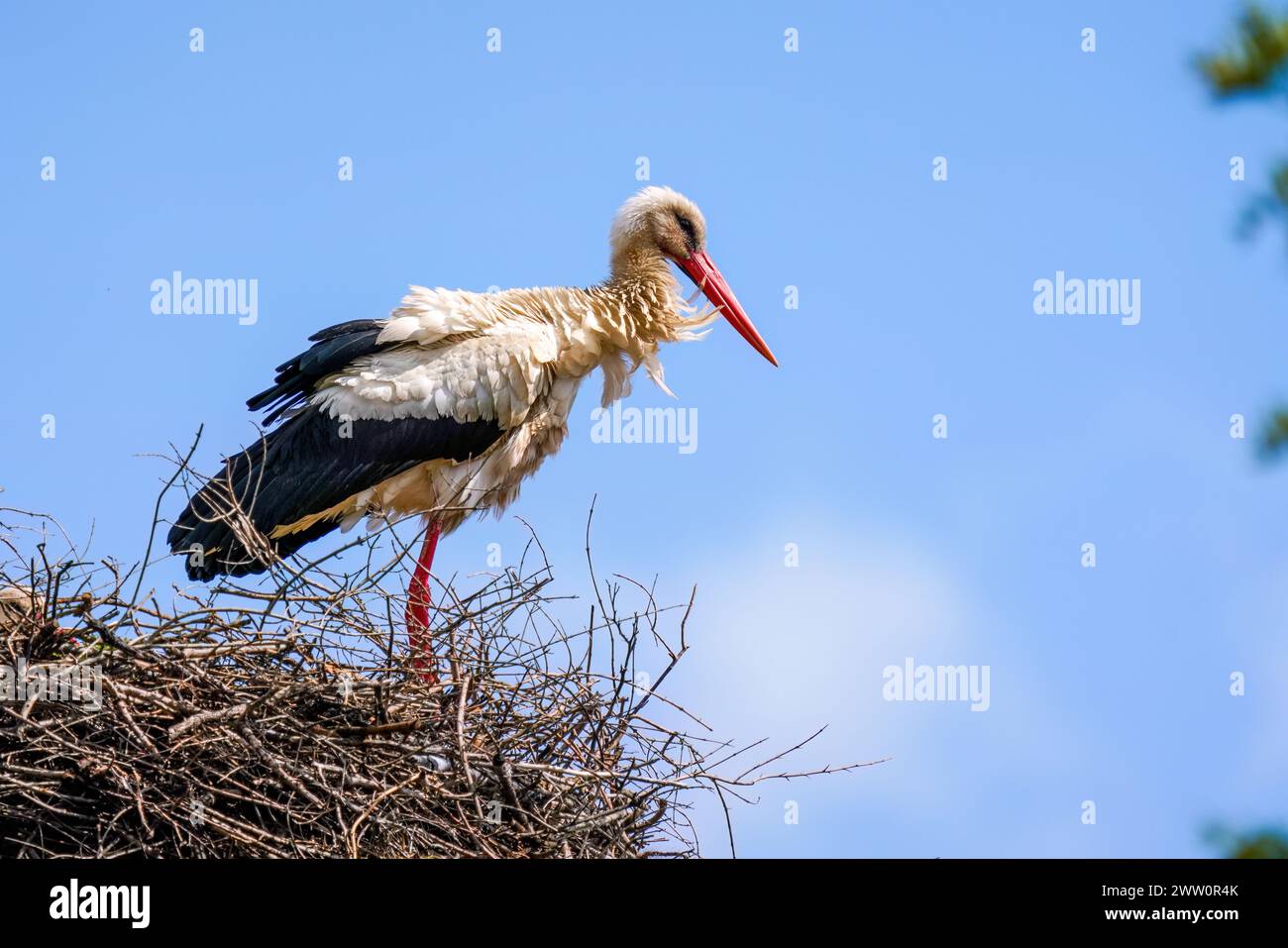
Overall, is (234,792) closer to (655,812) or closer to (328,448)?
(655,812)

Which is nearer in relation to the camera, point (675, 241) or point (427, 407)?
point (427, 407)

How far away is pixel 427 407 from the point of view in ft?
19.1

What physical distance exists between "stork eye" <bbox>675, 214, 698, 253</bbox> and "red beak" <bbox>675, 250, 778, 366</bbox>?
0.10 ft

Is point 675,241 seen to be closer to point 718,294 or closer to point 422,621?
point 718,294

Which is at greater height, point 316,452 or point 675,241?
point 675,241

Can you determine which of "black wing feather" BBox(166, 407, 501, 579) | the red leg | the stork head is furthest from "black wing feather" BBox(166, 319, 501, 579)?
the stork head

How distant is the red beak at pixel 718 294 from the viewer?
6566mm

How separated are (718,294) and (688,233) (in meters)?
0.29

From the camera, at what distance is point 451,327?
5.87m

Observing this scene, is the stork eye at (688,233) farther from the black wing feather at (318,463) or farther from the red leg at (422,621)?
the red leg at (422,621)

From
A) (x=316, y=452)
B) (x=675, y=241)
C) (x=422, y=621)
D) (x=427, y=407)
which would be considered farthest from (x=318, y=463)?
(x=675, y=241)

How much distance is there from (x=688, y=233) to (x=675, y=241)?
0.25 ft
